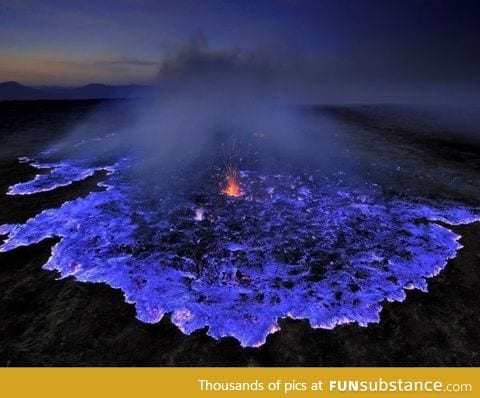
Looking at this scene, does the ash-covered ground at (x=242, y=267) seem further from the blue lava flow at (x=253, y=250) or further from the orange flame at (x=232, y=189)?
the orange flame at (x=232, y=189)

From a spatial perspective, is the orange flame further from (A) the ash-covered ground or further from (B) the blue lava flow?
(B) the blue lava flow

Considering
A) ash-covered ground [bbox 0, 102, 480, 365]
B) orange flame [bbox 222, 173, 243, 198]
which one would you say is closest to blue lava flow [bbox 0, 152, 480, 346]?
ash-covered ground [bbox 0, 102, 480, 365]

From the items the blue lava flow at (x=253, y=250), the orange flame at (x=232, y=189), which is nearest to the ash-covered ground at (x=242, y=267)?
the blue lava flow at (x=253, y=250)

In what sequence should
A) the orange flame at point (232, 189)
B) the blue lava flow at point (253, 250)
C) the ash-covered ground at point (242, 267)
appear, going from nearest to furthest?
the ash-covered ground at point (242, 267) < the blue lava flow at point (253, 250) < the orange flame at point (232, 189)

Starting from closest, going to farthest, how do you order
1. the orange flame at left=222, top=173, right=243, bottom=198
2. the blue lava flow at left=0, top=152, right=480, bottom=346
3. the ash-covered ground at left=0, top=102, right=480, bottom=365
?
1. the ash-covered ground at left=0, top=102, right=480, bottom=365
2. the blue lava flow at left=0, top=152, right=480, bottom=346
3. the orange flame at left=222, top=173, right=243, bottom=198

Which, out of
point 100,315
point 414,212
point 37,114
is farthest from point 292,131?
point 37,114

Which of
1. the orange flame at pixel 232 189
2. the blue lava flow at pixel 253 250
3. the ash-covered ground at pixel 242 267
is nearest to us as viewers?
the ash-covered ground at pixel 242 267
